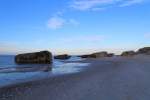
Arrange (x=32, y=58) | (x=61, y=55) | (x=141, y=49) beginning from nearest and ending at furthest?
(x=32, y=58) < (x=61, y=55) < (x=141, y=49)

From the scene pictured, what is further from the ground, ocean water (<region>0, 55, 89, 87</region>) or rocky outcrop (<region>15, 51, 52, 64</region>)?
rocky outcrop (<region>15, 51, 52, 64</region>)

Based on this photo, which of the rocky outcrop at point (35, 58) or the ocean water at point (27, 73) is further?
the rocky outcrop at point (35, 58)

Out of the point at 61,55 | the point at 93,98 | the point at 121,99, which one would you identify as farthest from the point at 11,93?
the point at 61,55

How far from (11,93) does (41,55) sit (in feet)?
160

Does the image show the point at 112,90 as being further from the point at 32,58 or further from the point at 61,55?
the point at 61,55

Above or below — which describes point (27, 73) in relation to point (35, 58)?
below

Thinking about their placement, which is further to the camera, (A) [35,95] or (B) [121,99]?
(A) [35,95]

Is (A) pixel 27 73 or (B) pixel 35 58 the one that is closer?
(A) pixel 27 73

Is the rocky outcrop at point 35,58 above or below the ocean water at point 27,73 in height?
above

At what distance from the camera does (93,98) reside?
11062 millimetres

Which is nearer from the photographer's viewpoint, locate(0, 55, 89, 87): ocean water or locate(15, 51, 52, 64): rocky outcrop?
locate(0, 55, 89, 87): ocean water

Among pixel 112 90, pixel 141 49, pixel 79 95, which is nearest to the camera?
pixel 79 95

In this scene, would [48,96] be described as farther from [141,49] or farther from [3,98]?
[141,49]

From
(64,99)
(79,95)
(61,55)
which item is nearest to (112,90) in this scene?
(79,95)
